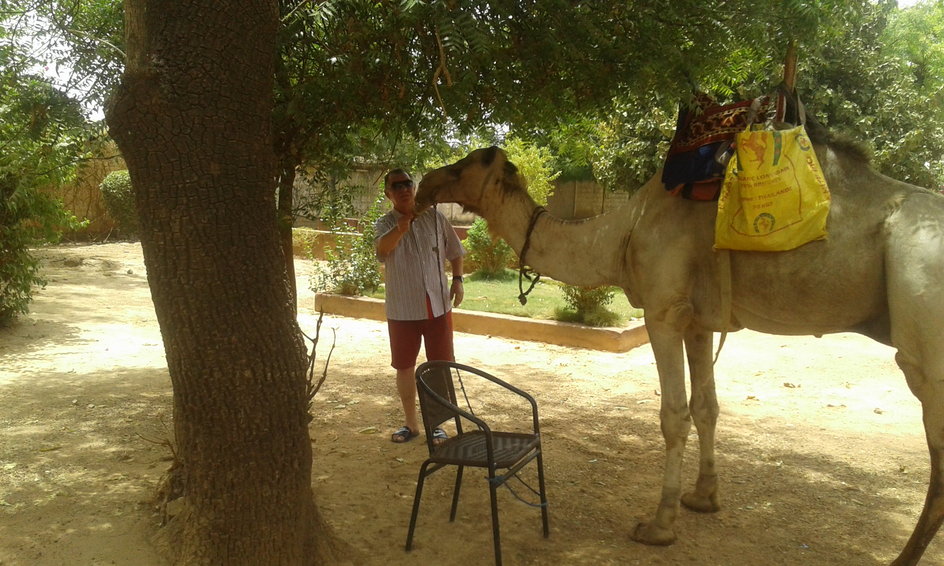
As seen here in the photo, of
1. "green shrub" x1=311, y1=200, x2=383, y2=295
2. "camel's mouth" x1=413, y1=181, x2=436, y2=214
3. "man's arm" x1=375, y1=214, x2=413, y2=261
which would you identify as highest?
"camel's mouth" x1=413, y1=181, x2=436, y2=214

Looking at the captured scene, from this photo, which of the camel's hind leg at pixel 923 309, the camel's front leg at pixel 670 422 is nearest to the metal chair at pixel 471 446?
the camel's front leg at pixel 670 422

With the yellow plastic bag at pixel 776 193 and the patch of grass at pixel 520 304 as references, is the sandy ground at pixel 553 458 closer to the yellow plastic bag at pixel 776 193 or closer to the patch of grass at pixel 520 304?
the patch of grass at pixel 520 304

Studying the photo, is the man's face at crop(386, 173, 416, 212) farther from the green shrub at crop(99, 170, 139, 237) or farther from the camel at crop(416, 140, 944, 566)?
the green shrub at crop(99, 170, 139, 237)

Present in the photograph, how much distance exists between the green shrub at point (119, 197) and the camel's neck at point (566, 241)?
17915 mm

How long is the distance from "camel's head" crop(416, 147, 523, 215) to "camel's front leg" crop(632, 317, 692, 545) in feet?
4.07

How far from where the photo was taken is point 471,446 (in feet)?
11.8

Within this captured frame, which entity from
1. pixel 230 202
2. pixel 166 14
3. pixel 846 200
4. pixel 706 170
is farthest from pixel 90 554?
pixel 846 200

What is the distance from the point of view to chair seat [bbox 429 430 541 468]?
129 inches

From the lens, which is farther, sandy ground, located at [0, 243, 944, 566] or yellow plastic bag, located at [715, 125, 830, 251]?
sandy ground, located at [0, 243, 944, 566]

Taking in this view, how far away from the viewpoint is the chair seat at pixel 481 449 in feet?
10.8

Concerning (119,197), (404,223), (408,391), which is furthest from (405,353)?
(119,197)

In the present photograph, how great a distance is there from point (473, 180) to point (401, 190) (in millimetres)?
859

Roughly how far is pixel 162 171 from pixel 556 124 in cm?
225

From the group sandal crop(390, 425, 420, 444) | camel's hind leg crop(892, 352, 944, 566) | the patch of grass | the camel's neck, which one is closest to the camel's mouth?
the camel's neck
